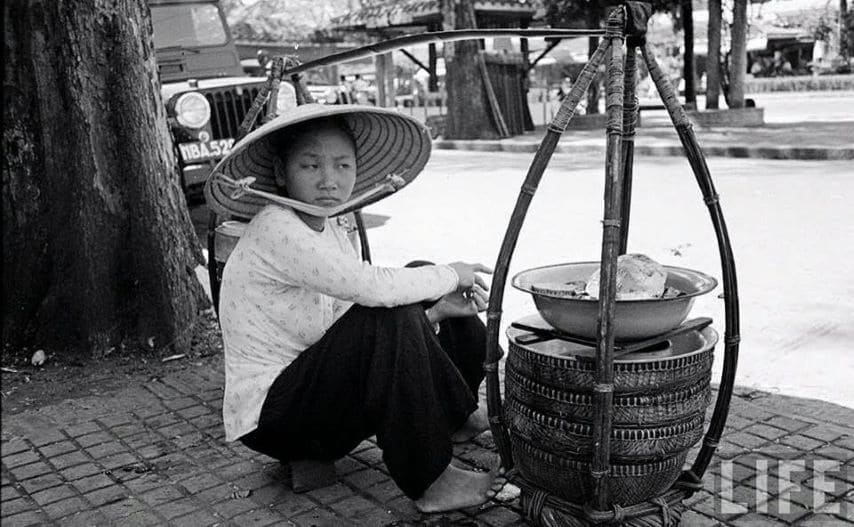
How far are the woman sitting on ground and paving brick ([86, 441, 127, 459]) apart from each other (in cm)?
75

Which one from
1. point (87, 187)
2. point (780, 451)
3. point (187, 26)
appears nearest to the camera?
point (780, 451)

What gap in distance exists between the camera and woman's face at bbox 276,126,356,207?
7.89ft

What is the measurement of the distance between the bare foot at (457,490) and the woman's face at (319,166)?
850 millimetres

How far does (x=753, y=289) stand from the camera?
4.89 metres

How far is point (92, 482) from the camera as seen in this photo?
275 centimetres

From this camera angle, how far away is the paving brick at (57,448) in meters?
3.01

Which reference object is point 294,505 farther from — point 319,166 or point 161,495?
point 319,166

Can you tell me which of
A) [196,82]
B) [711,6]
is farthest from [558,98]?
[196,82]

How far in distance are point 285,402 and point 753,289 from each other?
134 inches

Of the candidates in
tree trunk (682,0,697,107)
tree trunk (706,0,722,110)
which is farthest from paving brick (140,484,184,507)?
tree trunk (682,0,697,107)

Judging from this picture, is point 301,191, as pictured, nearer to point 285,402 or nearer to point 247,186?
point 247,186

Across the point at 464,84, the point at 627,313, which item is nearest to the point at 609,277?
the point at 627,313

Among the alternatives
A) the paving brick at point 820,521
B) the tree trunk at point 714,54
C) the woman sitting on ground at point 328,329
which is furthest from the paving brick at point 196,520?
the tree trunk at point 714,54

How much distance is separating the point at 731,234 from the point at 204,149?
14.8ft
